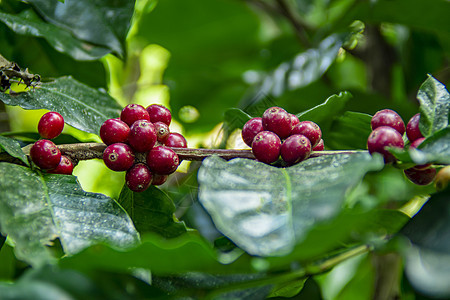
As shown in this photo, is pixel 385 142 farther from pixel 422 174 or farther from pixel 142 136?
pixel 142 136

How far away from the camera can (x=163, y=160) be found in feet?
2.14

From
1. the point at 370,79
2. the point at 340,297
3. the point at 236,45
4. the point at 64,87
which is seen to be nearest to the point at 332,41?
the point at 370,79

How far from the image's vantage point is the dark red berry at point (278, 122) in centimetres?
64

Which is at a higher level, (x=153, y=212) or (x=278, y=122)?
(x=278, y=122)

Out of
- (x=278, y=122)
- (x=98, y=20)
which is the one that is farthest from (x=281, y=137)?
(x=98, y=20)

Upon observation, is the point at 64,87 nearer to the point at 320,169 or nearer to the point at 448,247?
the point at 320,169

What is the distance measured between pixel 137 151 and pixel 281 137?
217mm

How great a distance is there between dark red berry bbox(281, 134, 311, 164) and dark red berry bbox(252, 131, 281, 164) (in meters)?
0.01

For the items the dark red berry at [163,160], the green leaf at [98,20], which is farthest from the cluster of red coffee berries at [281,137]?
the green leaf at [98,20]

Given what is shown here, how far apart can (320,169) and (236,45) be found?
1344 mm

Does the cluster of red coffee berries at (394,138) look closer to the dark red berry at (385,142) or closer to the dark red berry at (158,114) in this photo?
the dark red berry at (385,142)

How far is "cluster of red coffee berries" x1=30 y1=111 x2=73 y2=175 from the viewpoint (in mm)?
648

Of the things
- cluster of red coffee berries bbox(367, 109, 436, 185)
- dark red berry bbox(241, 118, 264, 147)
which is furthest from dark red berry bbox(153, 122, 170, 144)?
cluster of red coffee berries bbox(367, 109, 436, 185)

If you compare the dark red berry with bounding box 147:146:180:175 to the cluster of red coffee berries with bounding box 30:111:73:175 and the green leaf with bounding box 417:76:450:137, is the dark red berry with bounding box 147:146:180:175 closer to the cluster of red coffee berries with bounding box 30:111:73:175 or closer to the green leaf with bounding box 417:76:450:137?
the cluster of red coffee berries with bounding box 30:111:73:175
